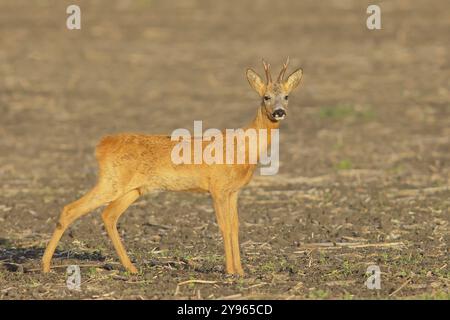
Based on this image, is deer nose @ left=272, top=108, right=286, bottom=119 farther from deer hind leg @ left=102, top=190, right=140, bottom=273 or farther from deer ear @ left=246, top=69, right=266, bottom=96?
deer hind leg @ left=102, top=190, right=140, bottom=273

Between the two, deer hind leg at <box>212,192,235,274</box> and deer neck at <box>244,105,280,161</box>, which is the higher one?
deer neck at <box>244,105,280,161</box>

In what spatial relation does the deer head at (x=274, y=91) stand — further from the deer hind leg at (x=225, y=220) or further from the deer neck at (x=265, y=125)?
the deer hind leg at (x=225, y=220)

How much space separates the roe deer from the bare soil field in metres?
0.40

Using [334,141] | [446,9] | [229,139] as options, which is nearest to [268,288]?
A: [229,139]

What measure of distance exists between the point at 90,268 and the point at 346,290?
2534mm

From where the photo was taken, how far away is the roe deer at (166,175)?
408 inches

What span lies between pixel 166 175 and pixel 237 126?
9.37 m

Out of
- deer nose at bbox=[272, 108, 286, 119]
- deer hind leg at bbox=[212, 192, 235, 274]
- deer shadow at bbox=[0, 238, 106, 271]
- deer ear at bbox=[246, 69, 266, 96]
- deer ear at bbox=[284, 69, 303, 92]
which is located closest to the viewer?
deer nose at bbox=[272, 108, 286, 119]

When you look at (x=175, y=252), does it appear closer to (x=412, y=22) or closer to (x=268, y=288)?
(x=268, y=288)

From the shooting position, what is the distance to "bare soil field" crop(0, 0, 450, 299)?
1051 centimetres

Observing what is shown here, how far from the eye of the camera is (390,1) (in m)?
32.6

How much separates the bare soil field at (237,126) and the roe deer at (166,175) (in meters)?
0.40

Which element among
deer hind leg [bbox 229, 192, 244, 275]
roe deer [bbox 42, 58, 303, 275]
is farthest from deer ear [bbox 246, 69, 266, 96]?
deer hind leg [bbox 229, 192, 244, 275]

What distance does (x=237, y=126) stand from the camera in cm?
1973
